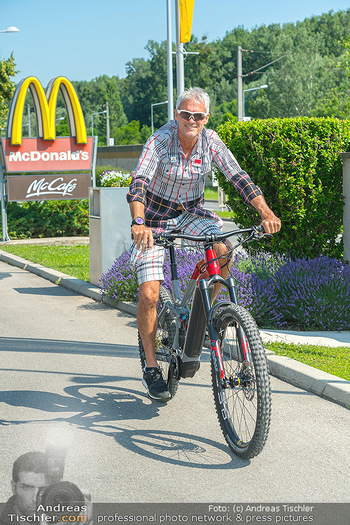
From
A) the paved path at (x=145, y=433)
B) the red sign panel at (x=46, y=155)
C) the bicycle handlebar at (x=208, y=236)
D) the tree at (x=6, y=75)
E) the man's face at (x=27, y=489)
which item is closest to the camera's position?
the man's face at (x=27, y=489)

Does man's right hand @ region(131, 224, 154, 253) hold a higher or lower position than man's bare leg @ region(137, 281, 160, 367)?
higher

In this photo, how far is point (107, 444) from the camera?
422cm

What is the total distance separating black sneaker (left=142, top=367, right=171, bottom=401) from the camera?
4.78 metres

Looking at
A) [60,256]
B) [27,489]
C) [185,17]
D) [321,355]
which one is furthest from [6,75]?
[27,489]

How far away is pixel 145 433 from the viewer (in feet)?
14.4

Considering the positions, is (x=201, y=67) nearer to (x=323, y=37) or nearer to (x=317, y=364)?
(x=323, y=37)

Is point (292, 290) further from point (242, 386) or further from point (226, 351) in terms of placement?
point (242, 386)

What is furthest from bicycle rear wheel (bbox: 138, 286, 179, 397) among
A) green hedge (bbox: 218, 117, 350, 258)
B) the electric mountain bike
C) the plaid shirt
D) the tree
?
the tree

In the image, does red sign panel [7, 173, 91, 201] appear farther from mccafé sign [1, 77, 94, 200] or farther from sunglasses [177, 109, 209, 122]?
sunglasses [177, 109, 209, 122]

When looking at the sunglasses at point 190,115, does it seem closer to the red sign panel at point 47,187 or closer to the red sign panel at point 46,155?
the red sign panel at point 47,187

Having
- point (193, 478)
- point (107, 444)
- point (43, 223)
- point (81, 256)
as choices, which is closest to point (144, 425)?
point (107, 444)

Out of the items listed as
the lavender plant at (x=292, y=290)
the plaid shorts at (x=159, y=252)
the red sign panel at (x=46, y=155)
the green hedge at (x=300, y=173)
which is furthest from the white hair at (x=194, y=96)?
the red sign panel at (x=46, y=155)

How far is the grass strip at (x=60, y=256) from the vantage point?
40.1 feet

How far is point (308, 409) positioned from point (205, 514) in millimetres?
1727
